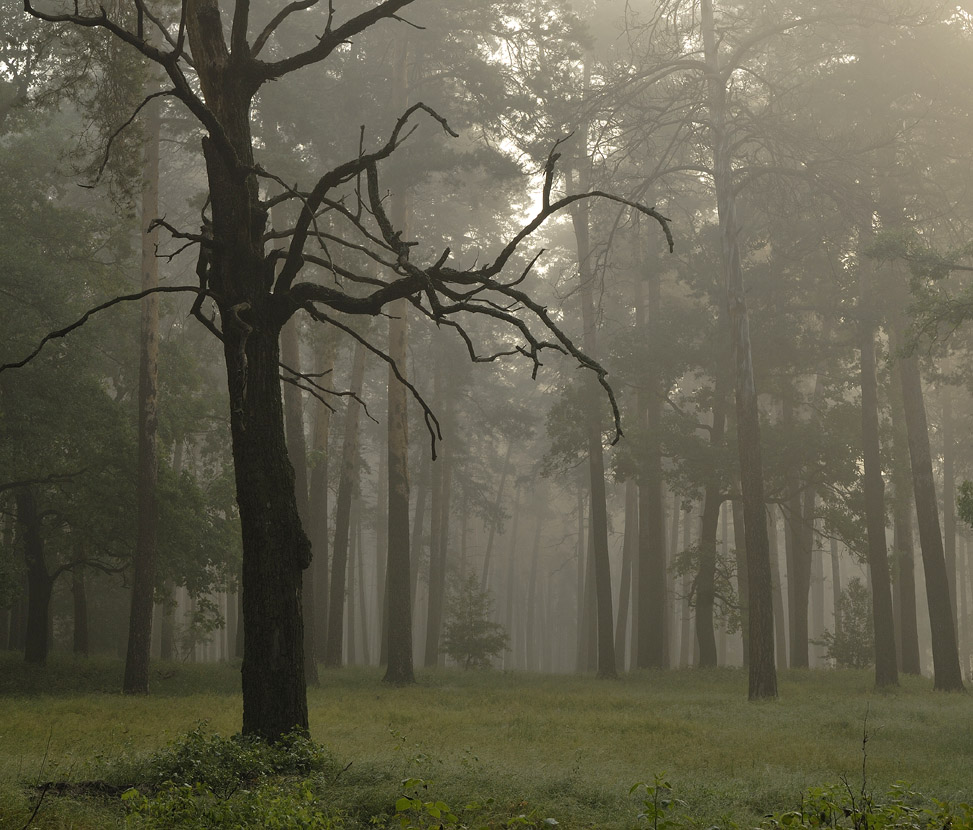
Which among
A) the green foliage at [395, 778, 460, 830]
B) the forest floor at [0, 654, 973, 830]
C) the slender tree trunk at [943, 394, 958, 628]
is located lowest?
the forest floor at [0, 654, 973, 830]

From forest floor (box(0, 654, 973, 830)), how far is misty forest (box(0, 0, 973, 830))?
9 centimetres

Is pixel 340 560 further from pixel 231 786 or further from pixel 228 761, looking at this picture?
pixel 231 786

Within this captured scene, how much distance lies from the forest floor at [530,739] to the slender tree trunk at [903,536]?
4097mm

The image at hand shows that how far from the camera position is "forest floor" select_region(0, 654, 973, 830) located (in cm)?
648

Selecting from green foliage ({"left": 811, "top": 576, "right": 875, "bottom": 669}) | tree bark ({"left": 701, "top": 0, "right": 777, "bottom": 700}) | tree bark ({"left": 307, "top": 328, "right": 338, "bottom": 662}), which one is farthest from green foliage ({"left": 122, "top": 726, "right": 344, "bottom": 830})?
green foliage ({"left": 811, "top": 576, "right": 875, "bottom": 669})

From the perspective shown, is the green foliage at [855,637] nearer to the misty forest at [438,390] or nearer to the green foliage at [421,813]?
the misty forest at [438,390]

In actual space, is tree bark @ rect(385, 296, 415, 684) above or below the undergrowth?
above

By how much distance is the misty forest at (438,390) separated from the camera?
24.8ft

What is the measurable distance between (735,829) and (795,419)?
21.7m

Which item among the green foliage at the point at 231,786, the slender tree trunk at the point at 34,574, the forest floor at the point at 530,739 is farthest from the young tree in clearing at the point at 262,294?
the slender tree trunk at the point at 34,574

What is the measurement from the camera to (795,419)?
26.0 metres

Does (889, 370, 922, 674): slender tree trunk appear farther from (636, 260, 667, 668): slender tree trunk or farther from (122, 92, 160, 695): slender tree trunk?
(122, 92, 160, 695): slender tree trunk

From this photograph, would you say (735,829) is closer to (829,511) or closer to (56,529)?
(56,529)

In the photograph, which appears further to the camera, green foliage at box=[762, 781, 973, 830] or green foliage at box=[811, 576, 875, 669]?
green foliage at box=[811, 576, 875, 669]
